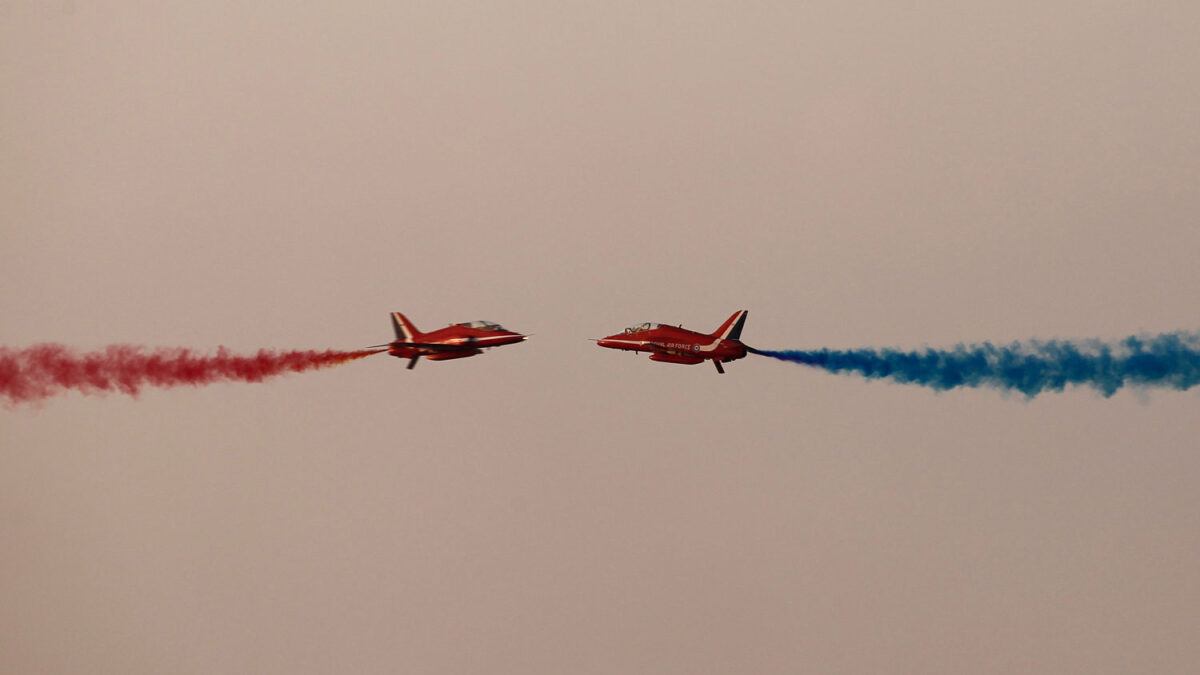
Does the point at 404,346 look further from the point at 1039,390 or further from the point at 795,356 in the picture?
the point at 1039,390

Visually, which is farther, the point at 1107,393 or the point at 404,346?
the point at 404,346

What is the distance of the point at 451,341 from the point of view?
7375 cm

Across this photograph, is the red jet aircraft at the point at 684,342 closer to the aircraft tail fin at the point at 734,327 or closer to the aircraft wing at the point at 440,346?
the aircraft tail fin at the point at 734,327

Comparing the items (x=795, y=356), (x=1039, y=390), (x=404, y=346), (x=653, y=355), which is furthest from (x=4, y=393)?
(x=1039, y=390)

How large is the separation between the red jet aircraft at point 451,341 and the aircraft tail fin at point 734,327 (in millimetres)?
9172

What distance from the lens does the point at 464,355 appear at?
74.1 metres

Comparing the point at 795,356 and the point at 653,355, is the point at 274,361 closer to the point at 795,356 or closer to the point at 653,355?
the point at 653,355

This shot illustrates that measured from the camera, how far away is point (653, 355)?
7525 cm

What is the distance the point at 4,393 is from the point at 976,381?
4606 centimetres

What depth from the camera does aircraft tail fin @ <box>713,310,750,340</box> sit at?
7375 cm

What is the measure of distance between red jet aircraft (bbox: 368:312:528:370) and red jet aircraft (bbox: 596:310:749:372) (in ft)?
17.1

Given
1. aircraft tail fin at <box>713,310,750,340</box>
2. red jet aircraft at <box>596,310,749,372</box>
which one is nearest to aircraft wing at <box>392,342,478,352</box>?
red jet aircraft at <box>596,310,749,372</box>

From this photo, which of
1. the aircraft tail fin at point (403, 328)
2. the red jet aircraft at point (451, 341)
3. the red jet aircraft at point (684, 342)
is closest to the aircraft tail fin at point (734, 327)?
the red jet aircraft at point (684, 342)

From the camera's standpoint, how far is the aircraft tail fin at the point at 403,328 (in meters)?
75.3
